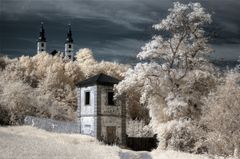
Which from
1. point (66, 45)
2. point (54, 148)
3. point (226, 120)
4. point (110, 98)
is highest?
point (66, 45)

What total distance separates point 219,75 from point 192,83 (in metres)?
2.35

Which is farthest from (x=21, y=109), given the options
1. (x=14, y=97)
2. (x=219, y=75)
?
(x=219, y=75)

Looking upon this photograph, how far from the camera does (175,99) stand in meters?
38.8

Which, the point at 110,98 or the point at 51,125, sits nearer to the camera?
the point at 51,125

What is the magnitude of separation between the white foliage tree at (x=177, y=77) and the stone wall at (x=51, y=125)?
10115 mm

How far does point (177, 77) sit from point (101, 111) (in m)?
9.89

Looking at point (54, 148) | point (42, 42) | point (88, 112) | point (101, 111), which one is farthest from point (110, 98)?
point (42, 42)

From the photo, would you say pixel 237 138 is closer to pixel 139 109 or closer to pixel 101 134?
pixel 101 134

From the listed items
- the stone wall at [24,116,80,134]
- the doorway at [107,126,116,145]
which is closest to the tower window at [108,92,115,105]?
→ the doorway at [107,126,116,145]

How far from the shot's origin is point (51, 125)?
156 ft

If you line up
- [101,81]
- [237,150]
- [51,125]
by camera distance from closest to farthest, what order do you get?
[237,150] < [101,81] < [51,125]


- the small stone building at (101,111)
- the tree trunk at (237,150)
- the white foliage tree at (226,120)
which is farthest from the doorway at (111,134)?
the tree trunk at (237,150)

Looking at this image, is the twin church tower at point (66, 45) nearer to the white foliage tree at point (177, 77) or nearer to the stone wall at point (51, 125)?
the stone wall at point (51, 125)

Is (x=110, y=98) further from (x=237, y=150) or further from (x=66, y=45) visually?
(x=66, y=45)
